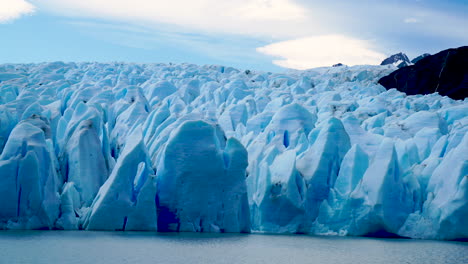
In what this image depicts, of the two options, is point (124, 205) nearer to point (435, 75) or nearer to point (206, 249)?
point (206, 249)

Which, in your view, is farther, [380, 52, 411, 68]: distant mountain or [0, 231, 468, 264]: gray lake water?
[380, 52, 411, 68]: distant mountain

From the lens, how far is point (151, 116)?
2808 cm

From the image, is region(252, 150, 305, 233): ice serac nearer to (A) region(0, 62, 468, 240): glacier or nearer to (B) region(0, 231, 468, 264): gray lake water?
(A) region(0, 62, 468, 240): glacier

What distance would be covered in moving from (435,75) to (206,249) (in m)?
33.9

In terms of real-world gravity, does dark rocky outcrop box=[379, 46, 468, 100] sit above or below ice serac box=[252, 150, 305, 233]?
above

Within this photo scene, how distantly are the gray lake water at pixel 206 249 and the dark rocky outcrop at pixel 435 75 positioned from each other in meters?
27.5

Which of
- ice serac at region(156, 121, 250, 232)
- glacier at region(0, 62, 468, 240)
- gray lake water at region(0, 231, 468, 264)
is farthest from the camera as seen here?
ice serac at region(156, 121, 250, 232)

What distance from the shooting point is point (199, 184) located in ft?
58.7

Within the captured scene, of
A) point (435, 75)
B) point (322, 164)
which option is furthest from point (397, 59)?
point (322, 164)

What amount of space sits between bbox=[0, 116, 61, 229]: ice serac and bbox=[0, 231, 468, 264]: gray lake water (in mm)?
871

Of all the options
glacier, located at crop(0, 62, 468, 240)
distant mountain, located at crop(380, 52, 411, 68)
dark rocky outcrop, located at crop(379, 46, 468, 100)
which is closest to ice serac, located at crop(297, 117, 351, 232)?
glacier, located at crop(0, 62, 468, 240)

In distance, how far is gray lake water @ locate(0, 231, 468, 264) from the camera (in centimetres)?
1252

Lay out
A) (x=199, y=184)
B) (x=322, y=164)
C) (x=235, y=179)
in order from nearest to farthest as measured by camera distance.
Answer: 1. (x=199, y=184)
2. (x=235, y=179)
3. (x=322, y=164)

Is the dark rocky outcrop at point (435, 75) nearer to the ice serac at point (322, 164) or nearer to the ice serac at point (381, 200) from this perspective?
the ice serac at point (322, 164)
